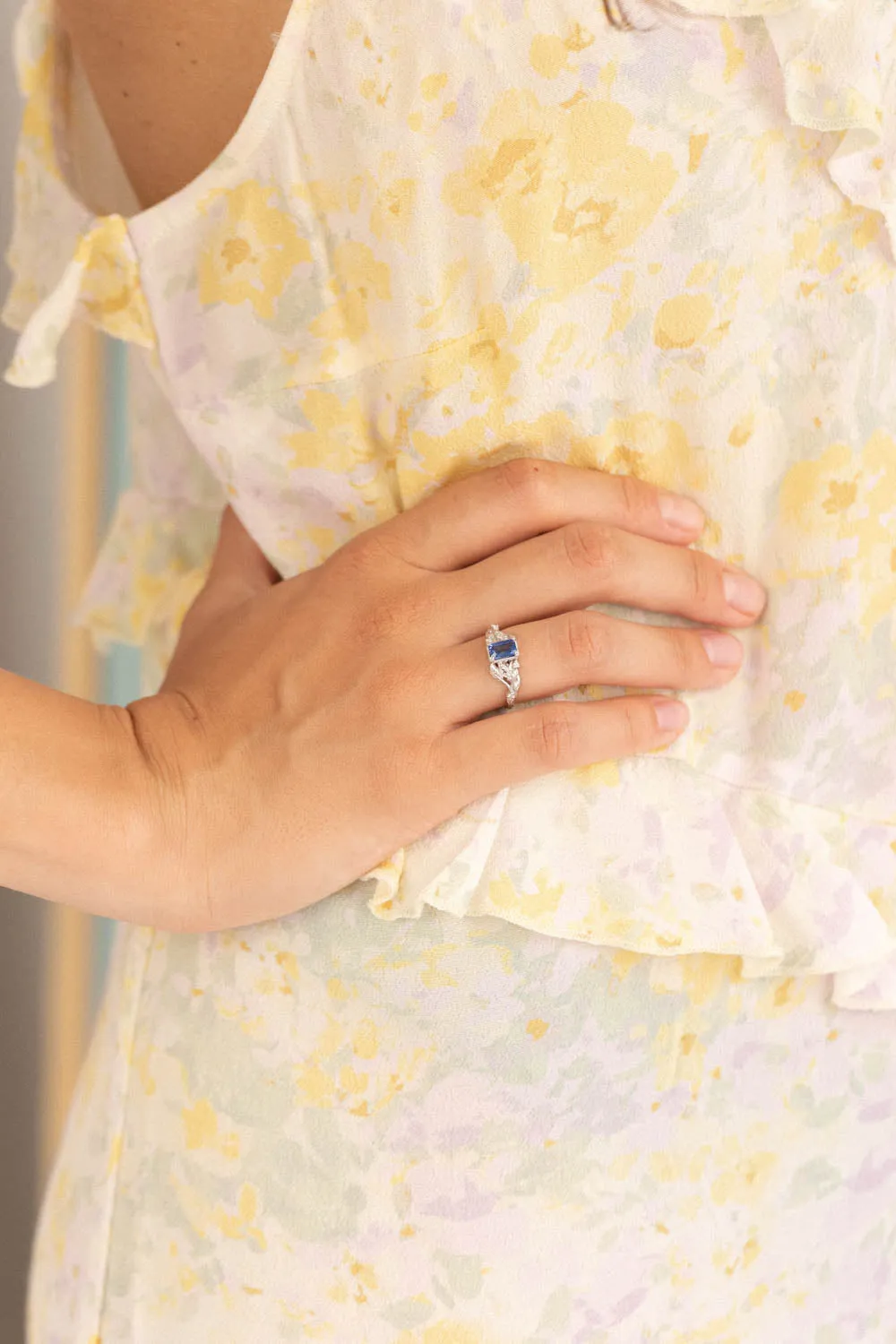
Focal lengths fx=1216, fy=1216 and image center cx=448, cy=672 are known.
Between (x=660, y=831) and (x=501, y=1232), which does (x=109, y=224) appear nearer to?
(x=660, y=831)

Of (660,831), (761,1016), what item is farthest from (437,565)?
(761,1016)

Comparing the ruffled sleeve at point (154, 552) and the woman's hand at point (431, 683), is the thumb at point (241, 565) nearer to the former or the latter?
the ruffled sleeve at point (154, 552)

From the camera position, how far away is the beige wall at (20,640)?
3.88 ft

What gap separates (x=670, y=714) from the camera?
62 cm

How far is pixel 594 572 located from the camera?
627 mm

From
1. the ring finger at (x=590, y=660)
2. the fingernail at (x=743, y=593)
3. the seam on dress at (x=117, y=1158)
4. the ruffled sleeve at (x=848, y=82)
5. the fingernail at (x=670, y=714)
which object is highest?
the ruffled sleeve at (x=848, y=82)

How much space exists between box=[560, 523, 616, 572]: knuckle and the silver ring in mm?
52

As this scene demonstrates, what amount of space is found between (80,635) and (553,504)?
2.93 ft

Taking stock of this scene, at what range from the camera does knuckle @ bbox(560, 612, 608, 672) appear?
0.62 m

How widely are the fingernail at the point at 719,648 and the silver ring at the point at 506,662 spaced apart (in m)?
0.10

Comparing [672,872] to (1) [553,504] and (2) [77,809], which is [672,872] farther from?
(2) [77,809]

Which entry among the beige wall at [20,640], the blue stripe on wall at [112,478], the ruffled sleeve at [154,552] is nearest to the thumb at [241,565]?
the ruffled sleeve at [154,552]

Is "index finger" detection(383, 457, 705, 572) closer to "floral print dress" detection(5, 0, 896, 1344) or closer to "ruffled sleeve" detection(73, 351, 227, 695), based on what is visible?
"floral print dress" detection(5, 0, 896, 1344)

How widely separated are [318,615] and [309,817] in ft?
0.38
